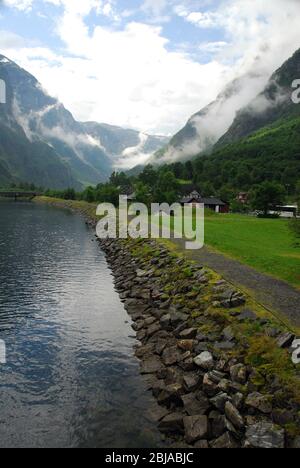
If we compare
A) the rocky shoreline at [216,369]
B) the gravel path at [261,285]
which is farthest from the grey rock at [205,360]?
the gravel path at [261,285]

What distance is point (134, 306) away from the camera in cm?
4150

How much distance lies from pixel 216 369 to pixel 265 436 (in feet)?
20.2

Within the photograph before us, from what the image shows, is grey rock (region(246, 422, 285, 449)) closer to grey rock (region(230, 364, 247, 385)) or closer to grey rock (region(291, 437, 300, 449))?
grey rock (region(291, 437, 300, 449))

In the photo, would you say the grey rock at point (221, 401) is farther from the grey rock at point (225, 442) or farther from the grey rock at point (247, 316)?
the grey rock at point (247, 316)

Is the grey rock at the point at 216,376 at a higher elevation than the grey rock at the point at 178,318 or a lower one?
lower

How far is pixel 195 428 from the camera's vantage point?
64.4ft

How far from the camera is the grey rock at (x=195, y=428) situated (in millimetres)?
19234

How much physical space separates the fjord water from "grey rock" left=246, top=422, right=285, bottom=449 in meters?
4.56

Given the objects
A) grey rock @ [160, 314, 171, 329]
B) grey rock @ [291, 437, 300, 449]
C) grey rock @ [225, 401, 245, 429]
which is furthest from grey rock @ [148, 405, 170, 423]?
grey rock @ [160, 314, 171, 329]

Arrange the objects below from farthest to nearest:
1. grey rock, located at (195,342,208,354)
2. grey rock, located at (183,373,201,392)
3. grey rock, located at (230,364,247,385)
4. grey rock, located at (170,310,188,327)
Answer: grey rock, located at (170,310,188,327)
grey rock, located at (195,342,208,354)
grey rock, located at (183,373,201,392)
grey rock, located at (230,364,247,385)

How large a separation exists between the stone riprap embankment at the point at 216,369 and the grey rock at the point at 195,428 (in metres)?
0.04

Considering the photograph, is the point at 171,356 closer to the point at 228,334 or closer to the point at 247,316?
the point at 228,334

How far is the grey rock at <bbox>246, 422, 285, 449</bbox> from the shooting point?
17.0m
